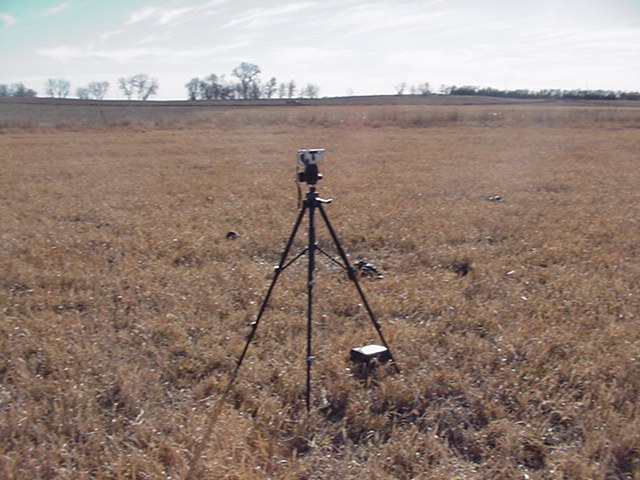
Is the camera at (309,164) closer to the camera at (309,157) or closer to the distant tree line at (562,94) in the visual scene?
the camera at (309,157)

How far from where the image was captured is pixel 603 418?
303 centimetres

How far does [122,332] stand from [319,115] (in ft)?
98.9

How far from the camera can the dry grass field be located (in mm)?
2770

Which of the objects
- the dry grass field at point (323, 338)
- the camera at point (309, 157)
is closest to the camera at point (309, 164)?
the camera at point (309, 157)

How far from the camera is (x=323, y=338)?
4.06m

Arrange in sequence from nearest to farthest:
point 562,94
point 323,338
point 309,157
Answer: point 309,157
point 323,338
point 562,94

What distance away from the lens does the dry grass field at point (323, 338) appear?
277 centimetres

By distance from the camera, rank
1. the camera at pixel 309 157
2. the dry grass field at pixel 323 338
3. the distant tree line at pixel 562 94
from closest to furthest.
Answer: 1. the dry grass field at pixel 323 338
2. the camera at pixel 309 157
3. the distant tree line at pixel 562 94

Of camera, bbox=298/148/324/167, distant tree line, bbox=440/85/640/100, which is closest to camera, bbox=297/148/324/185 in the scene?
camera, bbox=298/148/324/167

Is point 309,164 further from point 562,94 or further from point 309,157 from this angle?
point 562,94

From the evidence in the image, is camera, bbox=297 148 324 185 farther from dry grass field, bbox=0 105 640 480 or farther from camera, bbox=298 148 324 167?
dry grass field, bbox=0 105 640 480

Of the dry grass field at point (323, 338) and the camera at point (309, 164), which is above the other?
the camera at point (309, 164)

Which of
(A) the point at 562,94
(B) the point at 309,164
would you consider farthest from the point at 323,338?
(A) the point at 562,94

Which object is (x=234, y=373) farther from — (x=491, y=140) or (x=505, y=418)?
(x=491, y=140)
